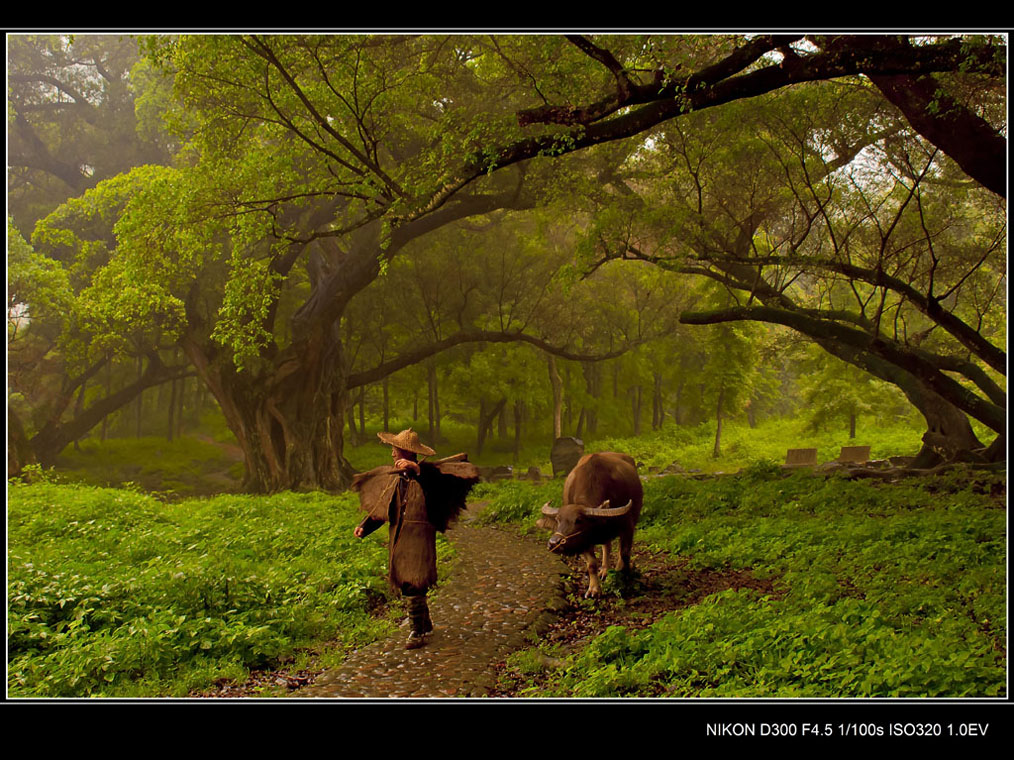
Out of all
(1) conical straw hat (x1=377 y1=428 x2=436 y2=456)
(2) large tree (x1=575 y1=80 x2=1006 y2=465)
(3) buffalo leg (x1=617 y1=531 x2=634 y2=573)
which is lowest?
(3) buffalo leg (x1=617 y1=531 x2=634 y2=573)

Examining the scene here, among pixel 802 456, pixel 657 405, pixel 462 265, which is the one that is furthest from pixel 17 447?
pixel 657 405

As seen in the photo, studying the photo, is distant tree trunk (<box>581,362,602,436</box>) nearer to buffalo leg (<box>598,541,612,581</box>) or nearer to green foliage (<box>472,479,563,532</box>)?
green foliage (<box>472,479,563,532</box>)

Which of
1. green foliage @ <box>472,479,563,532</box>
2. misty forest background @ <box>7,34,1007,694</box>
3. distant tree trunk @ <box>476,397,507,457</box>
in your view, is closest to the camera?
misty forest background @ <box>7,34,1007,694</box>

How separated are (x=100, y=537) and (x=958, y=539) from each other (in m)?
13.4

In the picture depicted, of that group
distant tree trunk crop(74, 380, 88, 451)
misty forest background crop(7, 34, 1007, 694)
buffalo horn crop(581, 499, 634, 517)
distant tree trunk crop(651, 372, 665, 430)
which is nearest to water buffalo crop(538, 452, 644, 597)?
buffalo horn crop(581, 499, 634, 517)

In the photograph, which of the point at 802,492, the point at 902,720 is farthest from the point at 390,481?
the point at 802,492

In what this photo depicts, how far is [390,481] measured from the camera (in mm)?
6855

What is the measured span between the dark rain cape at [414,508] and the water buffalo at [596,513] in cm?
128

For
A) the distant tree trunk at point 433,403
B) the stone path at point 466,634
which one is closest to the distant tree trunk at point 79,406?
the distant tree trunk at point 433,403

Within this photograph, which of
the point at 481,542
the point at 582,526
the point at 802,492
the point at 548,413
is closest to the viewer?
the point at 582,526

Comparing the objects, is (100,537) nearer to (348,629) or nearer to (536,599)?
(348,629)

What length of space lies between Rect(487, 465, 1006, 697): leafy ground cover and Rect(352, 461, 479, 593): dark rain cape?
1504 mm

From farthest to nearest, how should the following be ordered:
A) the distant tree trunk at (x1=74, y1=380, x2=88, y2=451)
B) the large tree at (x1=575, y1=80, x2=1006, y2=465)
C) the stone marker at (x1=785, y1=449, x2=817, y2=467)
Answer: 1. the distant tree trunk at (x1=74, y1=380, x2=88, y2=451)
2. the stone marker at (x1=785, y1=449, x2=817, y2=467)
3. the large tree at (x1=575, y1=80, x2=1006, y2=465)

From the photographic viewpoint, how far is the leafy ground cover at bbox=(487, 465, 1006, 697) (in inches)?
182
